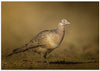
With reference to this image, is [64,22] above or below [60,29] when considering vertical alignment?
above

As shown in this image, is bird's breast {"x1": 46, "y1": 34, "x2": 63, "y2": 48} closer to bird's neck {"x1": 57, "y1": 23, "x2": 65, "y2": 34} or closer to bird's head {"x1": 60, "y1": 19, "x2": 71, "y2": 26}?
bird's neck {"x1": 57, "y1": 23, "x2": 65, "y2": 34}

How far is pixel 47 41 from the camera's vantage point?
20.7 feet

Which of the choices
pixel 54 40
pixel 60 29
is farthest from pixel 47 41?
pixel 60 29

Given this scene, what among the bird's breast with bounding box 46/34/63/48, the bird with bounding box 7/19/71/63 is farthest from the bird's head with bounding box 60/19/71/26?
the bird's breast with bounding box 46/34/63/48

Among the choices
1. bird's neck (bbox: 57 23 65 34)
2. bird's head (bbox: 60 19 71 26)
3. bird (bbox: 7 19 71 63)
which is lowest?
bird (bbox: 7 19 71 63)

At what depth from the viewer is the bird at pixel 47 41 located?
6281 mm

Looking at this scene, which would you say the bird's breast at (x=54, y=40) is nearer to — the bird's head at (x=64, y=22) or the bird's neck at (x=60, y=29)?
the bird's neck at (x=60, y=29)

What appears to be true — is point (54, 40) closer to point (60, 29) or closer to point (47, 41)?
point (47, 41)

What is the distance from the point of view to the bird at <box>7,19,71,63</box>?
6.28 meters

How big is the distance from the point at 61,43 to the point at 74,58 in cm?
54

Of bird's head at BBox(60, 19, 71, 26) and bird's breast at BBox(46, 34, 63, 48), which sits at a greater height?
bird's head at BBox(60, 19, 71, 26)

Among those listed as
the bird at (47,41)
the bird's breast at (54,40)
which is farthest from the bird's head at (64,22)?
the bird's breast at (54,40)

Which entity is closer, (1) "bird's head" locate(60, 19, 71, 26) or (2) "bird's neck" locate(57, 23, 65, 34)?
(2) "bird's neck" locate(57, 23, 65, 34)

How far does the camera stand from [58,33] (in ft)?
20.7
